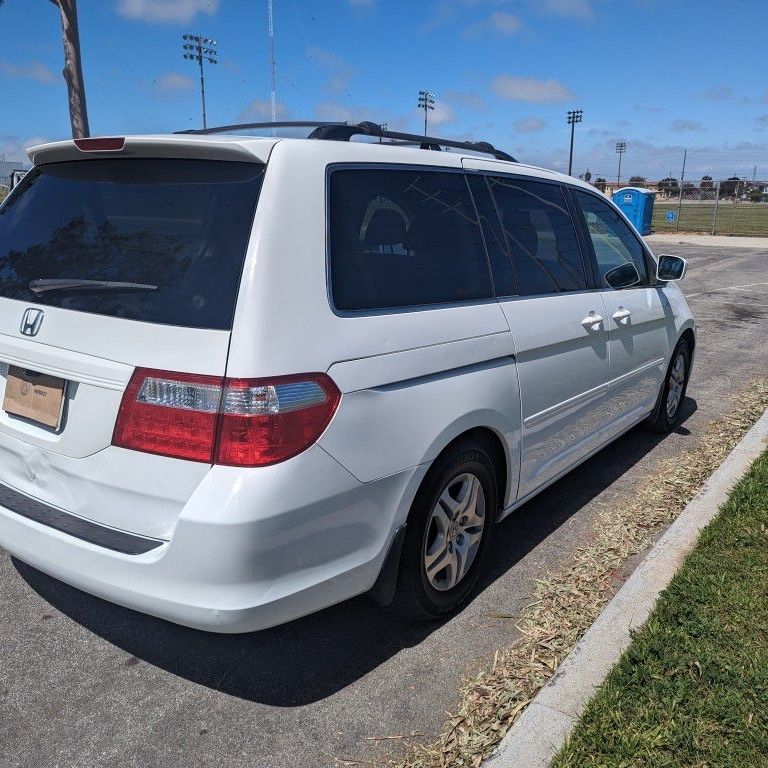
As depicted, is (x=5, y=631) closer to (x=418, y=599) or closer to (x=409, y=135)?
(x=418, y=599)

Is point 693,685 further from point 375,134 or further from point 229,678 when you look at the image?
point 375,134

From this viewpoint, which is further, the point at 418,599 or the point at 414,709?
the point at 418,599

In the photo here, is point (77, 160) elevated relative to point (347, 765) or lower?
elevated

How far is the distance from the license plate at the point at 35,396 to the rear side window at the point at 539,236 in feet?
6.59

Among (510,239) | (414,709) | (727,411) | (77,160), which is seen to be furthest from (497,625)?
(727,411)

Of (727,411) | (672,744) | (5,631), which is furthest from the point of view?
(727,411)

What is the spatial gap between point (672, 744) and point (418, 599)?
3.28 feet

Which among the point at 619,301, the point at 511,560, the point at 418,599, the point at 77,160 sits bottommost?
the point at 511,560

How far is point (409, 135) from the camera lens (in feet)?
10.0

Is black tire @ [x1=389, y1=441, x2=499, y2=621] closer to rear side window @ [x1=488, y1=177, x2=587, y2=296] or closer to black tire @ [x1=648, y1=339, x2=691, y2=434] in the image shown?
rear side window @ [x1=488, y1=177, x2=587, y2=296]

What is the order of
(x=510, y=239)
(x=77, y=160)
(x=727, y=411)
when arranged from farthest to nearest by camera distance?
(x=727, y=411)
(x=510, y=239)
(x=77, y=160)

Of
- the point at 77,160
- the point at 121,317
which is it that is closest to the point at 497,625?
the point at 121,317

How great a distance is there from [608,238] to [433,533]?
245 cm

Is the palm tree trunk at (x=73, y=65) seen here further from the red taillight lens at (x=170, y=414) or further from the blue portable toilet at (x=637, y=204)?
the red taillight lens at (x=170, y=414)
